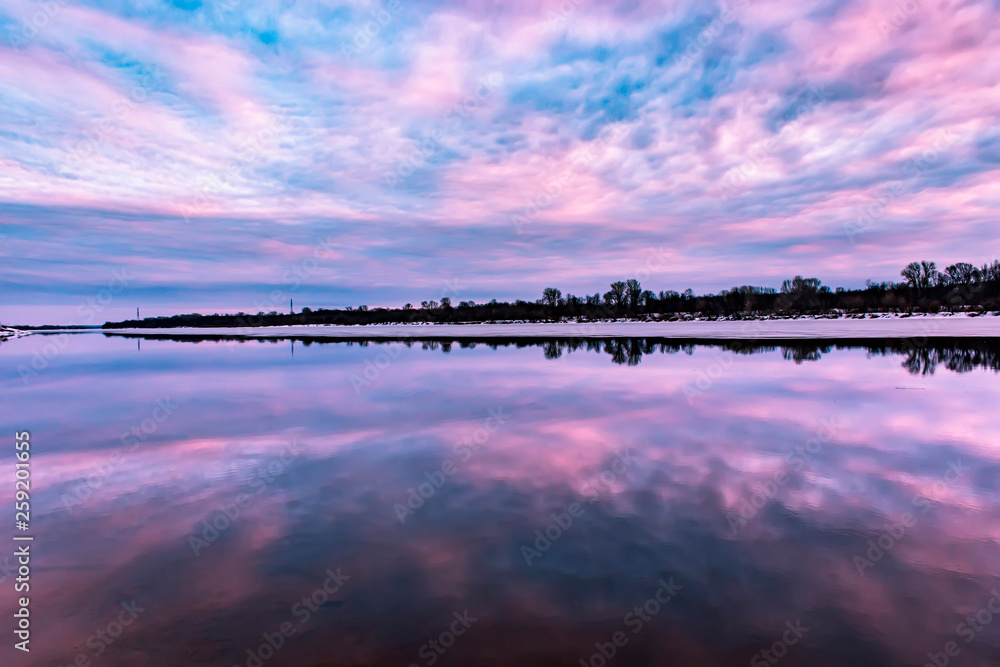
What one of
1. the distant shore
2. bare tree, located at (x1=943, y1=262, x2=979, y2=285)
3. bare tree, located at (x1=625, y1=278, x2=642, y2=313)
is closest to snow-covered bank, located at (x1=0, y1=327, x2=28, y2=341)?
the distant shore

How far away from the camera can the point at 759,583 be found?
507 cm

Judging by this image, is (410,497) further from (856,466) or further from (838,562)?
(856,466)

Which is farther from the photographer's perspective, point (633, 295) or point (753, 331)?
point (633, 295)

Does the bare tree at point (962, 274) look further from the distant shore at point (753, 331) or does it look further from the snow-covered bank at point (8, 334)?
the snow-covered bank at point (8, 334)

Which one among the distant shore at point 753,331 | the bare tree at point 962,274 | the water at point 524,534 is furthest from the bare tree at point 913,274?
the water at point 524,534

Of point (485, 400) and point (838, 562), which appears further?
point (485, 400)

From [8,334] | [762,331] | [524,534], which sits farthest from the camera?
[8,334]

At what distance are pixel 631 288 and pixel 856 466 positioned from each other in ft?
565

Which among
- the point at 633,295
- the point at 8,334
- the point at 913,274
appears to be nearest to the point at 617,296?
the point at 633,295

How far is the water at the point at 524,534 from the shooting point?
14.3 feet

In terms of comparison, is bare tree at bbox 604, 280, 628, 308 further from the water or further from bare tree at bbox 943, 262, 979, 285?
the water

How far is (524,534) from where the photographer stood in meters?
6.29

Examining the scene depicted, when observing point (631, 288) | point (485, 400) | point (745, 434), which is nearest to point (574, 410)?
point (485, 400)

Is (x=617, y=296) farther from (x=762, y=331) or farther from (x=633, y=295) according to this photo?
(x=762, y=331)
